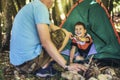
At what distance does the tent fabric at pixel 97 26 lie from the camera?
446 cm

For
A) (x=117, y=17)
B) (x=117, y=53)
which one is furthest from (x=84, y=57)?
(x=117, y=17)

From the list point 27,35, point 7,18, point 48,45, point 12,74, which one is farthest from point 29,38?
point 7,18

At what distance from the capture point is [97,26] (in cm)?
459

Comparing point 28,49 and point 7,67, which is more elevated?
point 28,49

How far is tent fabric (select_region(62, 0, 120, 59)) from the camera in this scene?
4461 mm

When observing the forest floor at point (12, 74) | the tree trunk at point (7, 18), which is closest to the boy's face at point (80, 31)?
the forest floor at point (12, 74)

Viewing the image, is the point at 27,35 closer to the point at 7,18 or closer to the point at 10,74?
the point at 10,74

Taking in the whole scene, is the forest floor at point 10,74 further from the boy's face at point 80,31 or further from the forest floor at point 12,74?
the boy's face at point 80,31

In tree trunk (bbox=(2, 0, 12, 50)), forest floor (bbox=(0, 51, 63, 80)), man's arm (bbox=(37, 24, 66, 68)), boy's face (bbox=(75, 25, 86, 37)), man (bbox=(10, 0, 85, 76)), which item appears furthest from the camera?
tree trunk (bbox=(2, 0, 12, 50))

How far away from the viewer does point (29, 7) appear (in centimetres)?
387

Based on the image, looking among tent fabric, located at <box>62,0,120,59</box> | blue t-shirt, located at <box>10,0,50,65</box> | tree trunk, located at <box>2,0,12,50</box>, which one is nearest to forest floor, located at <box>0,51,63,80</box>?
blue t-shirt, located at <box>10,0,50,65</box>

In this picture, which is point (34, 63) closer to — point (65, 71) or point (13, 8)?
point (65, 71)

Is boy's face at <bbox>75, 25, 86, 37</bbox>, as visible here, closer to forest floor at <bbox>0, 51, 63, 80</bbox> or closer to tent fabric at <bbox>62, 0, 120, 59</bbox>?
tent fabric at <bbox>62, 0, 120, 59</bbox>

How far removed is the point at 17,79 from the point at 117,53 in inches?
49.1
